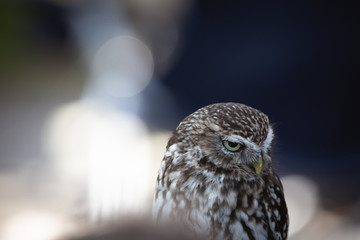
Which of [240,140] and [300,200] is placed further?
[300,200]

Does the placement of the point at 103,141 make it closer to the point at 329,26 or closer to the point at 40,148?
the point at 40,148

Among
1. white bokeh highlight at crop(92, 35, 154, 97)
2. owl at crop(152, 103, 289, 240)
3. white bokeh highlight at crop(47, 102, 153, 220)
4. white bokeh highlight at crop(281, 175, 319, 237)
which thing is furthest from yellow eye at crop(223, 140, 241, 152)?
white bokeh highlight at crop(92, 35, 154, 97)

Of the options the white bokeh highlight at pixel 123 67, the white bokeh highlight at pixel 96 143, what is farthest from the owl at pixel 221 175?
the white bokeh highlight at pixel 123 67

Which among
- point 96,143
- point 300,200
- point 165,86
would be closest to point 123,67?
point 165,86

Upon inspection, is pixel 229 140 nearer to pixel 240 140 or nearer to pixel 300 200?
pixel 240 140

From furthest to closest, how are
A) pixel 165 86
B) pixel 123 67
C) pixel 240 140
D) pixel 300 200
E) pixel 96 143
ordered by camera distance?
pixel 123 67, pixel 165 86, pixel 96 143, pixel 300 200, pixel 240 140

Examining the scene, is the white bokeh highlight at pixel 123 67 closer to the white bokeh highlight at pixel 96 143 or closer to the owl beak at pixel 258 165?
the white bokeh highlight at pixel 96 143

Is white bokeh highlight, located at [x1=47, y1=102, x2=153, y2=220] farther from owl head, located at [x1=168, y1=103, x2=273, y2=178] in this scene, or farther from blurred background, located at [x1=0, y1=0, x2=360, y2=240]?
owl head, located at [x1=168, y1=103, x2=273, y2=178]

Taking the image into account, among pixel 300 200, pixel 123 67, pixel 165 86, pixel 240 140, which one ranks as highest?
pixel 123 67

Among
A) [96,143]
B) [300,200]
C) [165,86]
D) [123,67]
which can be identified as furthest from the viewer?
[123,67]
